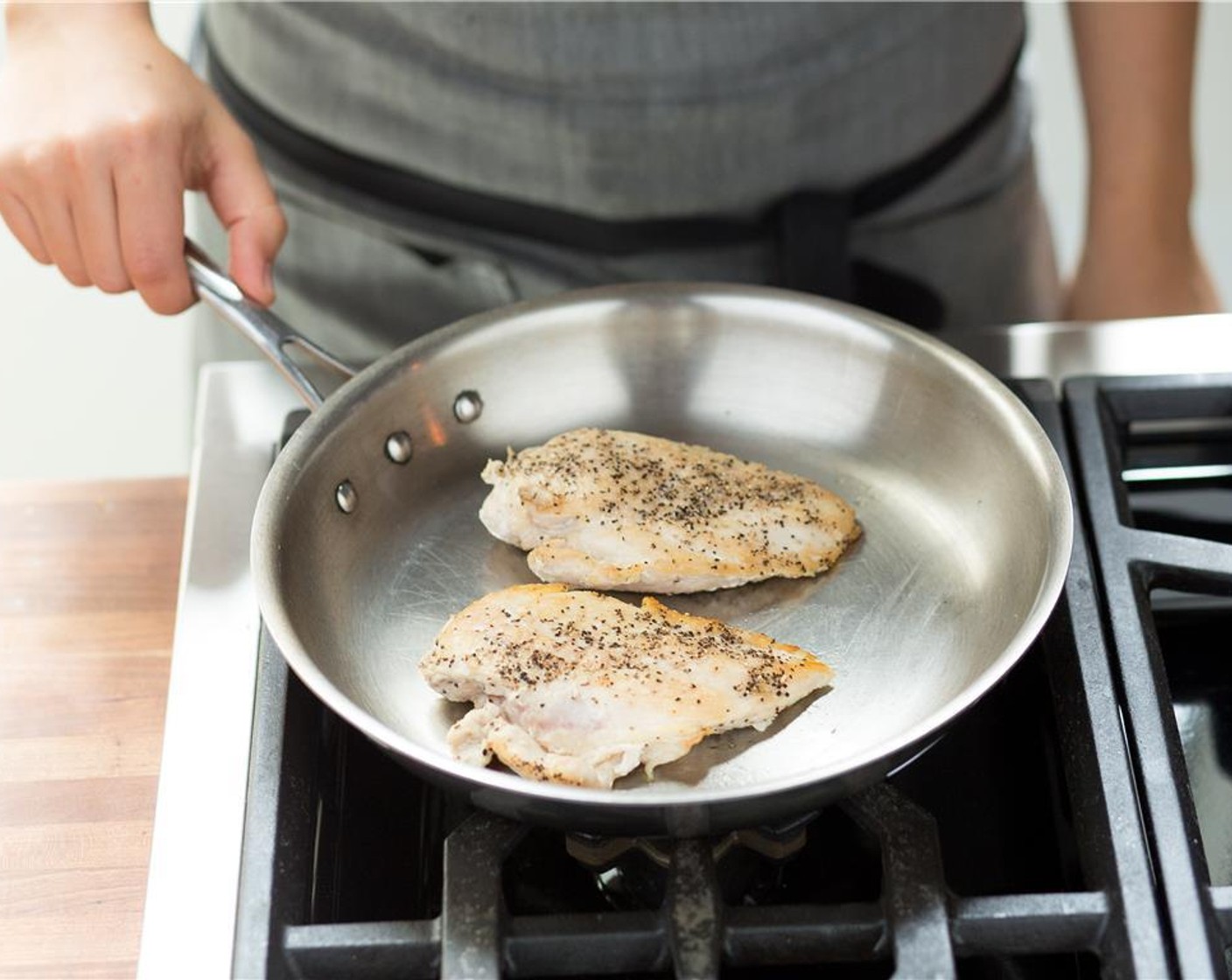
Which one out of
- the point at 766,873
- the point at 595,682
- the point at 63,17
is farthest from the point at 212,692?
the point at 63,17

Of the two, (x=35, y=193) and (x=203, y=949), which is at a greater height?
(x=35, y=193)

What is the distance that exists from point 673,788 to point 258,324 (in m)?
0.41

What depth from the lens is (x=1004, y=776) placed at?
2.64 feet

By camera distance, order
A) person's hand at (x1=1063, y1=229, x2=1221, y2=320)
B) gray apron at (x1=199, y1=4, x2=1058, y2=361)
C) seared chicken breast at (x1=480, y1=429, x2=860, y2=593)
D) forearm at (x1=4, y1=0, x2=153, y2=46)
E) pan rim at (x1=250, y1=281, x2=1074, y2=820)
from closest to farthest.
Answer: pan rim at (x1=250, y1=281, x2=1074, y2=820), seared chicken breast at (x1=480, y1=429, x2=860, y2=593), forearm at (x1=4, y1=0, x2=153, y2=46), gray apron at (x1=199, y1=4, x2=1058, y2=361), person's hand at (x1=1063, y1=229, x2=1221, y2=320)

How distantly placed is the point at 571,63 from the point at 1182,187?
1.77 feet

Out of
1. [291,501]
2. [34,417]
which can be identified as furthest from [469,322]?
[34,417]

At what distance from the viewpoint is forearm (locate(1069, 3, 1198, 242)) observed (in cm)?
119

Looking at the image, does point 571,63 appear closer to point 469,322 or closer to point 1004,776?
point 469,322

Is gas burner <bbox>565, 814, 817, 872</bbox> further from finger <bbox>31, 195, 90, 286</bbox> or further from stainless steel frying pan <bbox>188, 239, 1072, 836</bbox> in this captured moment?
finger <bbox>31, 195, 90, 286</bbox>

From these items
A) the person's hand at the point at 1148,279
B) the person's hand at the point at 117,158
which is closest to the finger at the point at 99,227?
the person's hand at the point at 117,158

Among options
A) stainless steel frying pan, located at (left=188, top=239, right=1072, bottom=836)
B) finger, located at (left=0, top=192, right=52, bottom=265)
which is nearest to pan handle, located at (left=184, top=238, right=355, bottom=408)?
stainless steel frying pan, located at (left=188, top=239, right=1072, bottom=836)

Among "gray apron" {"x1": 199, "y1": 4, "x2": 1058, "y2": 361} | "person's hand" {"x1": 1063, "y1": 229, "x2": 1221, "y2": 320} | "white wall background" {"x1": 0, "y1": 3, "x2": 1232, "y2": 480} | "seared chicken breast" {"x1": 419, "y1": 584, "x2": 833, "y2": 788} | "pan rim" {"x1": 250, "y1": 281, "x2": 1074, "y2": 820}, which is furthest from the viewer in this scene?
"white wall background" {"x1": 0, "y1": 3, "x2": 1232, "y2": 480}

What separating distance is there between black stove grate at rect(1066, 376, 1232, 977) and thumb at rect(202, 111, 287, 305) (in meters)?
0.54

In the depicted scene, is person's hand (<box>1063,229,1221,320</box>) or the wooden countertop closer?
the wooden countertop
